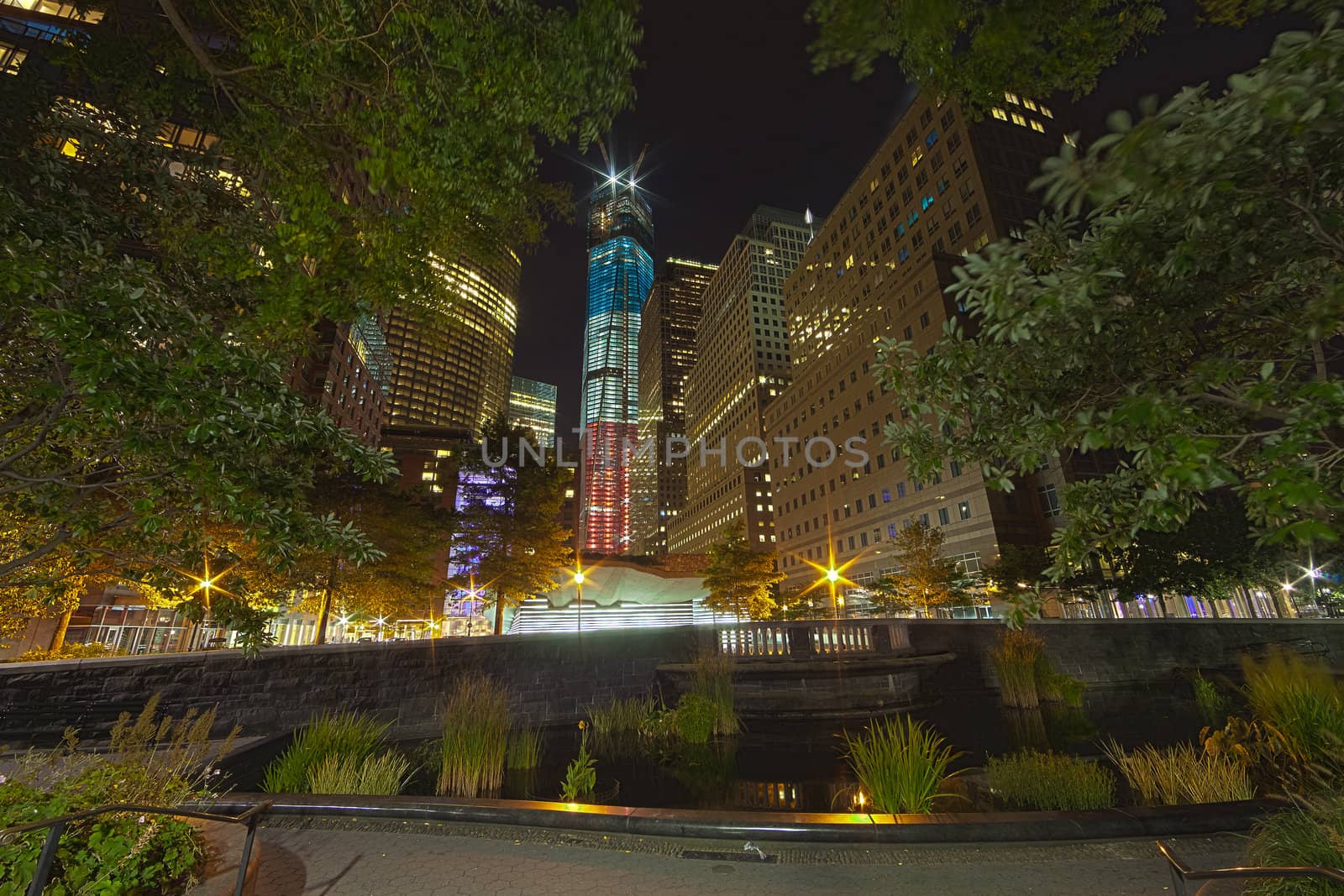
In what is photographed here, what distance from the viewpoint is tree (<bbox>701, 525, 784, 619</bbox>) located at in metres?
38.2

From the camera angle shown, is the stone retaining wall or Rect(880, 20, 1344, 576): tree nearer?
Rect(880, 20, 1344, 576): tree

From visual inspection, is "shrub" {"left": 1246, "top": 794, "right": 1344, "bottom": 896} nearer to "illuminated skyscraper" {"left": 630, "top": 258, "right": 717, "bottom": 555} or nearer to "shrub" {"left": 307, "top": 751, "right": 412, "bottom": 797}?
"shrub" {"left": 307, "top": 751, "right": 412, "bottom": 797}

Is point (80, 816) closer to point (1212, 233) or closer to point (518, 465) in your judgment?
point (1212, 233)

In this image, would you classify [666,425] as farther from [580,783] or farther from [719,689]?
[580,783]

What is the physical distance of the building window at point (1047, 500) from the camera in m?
43.6

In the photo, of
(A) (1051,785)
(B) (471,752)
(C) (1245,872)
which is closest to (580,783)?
(B) (471,752)

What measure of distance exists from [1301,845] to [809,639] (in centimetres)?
1554

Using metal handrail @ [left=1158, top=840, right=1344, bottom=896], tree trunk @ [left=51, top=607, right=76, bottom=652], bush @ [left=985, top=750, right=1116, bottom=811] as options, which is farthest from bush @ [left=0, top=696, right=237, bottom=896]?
tree trunk @ [left=51, top=607, right=76, bottom=652]

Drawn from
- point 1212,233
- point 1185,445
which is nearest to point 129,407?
point 1185,445

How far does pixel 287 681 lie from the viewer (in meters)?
14.0

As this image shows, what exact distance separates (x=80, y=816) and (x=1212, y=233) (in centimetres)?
721

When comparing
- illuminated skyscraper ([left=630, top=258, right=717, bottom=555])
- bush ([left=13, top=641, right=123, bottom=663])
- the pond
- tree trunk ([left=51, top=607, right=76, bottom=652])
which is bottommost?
the pond

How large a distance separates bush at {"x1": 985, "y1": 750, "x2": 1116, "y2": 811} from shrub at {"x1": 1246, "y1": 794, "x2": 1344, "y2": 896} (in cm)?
269

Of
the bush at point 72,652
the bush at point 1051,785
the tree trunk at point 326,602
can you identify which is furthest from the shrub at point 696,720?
the bush at point 72,652
